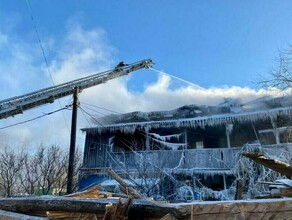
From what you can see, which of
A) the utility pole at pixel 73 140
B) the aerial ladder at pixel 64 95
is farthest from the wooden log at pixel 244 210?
the utility pole at pixel 73 140

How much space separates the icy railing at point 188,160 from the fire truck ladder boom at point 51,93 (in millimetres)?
5265

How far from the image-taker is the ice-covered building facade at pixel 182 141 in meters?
19.0

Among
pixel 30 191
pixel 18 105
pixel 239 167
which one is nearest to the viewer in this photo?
pixel 18 105

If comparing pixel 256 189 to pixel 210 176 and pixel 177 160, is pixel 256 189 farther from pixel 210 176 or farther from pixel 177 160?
pixel 177 160

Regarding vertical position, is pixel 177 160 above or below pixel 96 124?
below

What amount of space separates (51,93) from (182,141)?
938 cm

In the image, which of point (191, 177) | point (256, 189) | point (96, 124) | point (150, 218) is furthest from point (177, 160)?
point (150, 218)

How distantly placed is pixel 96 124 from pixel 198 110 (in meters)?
7.34

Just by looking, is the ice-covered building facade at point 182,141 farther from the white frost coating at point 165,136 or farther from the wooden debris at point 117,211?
the wooden debris at point 117,211

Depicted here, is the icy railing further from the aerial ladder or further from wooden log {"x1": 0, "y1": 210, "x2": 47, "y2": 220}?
wooden log {"x1": 0, "y1": 210, "x2": 47, "y2": 220}

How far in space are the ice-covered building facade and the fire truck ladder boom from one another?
4.18 m

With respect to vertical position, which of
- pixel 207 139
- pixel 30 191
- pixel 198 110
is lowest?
pixel 30 191

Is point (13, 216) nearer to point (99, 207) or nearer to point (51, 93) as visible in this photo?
point (99, 207)

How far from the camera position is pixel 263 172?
54.9ft
